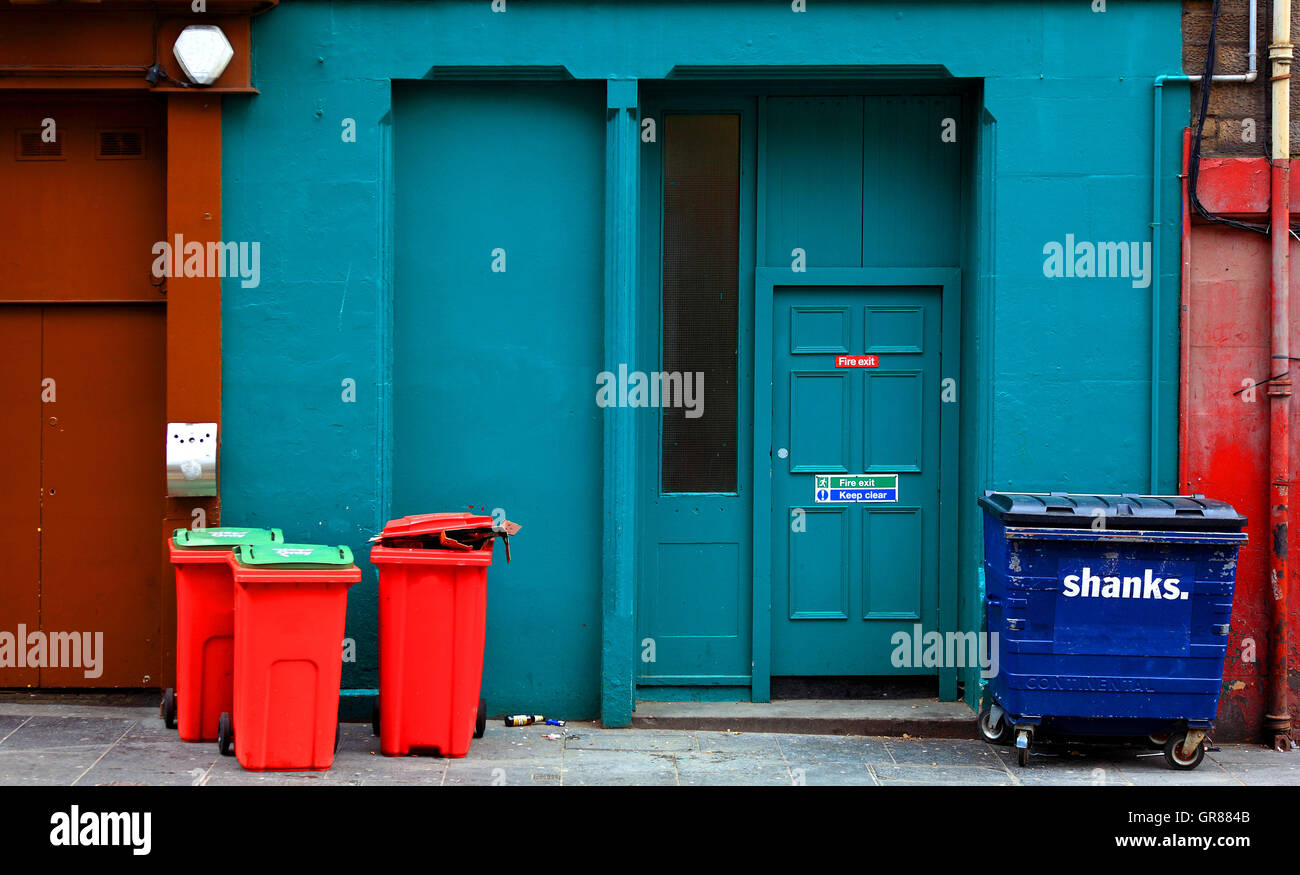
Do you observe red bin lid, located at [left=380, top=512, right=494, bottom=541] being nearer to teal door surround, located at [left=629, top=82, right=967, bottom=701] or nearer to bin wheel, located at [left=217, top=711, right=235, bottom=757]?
bin wheel, located at [left=217, top=711, right=235, bottom=757]

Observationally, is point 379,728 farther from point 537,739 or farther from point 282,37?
point 282,37

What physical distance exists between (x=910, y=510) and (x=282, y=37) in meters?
4.57

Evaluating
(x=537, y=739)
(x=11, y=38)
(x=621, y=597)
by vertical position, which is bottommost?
(x=537, y=739)

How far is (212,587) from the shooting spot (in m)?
6.54

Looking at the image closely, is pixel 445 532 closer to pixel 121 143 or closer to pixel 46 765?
pixel 46 765

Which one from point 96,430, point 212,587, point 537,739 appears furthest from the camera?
point 96,430

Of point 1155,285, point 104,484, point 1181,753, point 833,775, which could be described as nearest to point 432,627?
point 833,775

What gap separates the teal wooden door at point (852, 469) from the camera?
759 centimetres

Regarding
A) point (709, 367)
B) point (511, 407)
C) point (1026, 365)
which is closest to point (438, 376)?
point (511, 407)

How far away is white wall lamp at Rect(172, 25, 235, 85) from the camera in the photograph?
698cm

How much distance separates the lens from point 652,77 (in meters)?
7.15

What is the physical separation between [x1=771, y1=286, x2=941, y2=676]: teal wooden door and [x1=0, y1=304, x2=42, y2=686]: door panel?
4416 mm

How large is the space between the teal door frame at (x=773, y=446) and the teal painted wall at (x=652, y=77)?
45cm

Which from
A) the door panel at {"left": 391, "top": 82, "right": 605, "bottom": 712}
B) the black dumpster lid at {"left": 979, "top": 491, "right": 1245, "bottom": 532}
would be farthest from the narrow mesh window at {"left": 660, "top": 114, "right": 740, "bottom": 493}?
the black dumpster lid at {"left": 979, "top": 491, "right": 1245, "bottom": 532}
